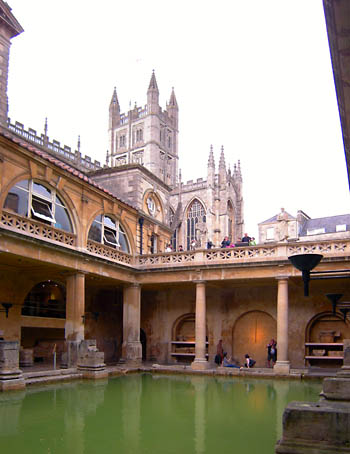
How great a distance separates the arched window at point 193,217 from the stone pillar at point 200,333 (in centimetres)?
4705

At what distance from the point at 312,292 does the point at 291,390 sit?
9.19 m

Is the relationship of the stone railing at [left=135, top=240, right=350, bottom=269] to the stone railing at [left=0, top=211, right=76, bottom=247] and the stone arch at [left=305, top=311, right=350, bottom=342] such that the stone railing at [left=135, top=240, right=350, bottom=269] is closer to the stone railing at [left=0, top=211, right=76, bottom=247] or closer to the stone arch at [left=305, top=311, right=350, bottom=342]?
the stone arch at [left=305, top=311, right=350, bottom=342]

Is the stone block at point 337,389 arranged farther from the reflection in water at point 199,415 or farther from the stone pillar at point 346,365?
the reflection in water at point 199,415

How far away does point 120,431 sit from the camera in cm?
948

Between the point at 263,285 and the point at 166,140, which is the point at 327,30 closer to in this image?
the point at 263,285

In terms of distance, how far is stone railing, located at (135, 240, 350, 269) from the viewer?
70.3 feet

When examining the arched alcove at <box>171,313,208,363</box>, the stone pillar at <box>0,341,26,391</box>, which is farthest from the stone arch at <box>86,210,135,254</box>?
the stone pillar at <box>0,341,26,391</box>

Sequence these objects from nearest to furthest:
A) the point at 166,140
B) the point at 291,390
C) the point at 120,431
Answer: the point at 120,431 → the point at 291,390 → the point at 166,140

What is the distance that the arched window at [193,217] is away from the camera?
71.5m

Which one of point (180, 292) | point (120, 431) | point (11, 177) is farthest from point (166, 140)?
point (120, 431)

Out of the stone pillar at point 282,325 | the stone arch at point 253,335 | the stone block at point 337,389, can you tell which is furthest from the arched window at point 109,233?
the stone block at point 337,389

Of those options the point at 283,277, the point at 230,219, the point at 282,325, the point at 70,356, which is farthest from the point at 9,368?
the point at 230,219

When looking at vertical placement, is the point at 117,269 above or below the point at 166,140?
below

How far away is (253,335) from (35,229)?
13621 mm
